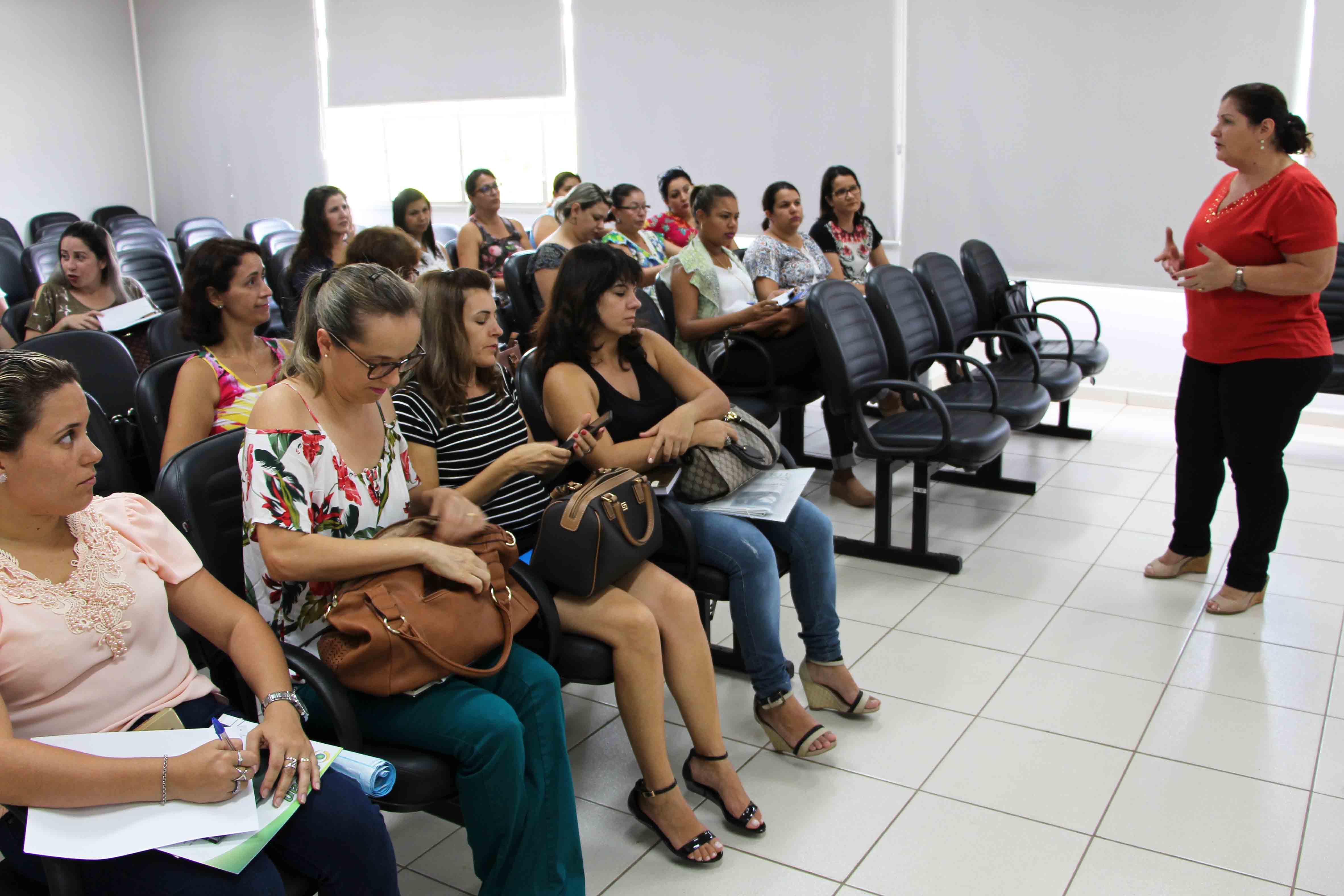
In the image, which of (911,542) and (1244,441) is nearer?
(1244,441)

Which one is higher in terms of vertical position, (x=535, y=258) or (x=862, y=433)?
(x=535, y=258)

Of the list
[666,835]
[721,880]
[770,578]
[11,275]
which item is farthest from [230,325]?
[11,275]

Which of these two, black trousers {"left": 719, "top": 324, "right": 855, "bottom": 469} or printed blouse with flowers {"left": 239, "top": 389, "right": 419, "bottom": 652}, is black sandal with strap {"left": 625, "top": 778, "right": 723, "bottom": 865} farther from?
black trousers {"left": 719, "top": 324, "right": 855, "bottom": 469}

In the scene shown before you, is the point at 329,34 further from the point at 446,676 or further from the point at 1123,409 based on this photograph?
the point at 446,676

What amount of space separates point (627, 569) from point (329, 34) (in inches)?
322

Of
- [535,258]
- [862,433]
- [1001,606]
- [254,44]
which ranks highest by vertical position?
[254,44]

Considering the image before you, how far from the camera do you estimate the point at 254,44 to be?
9273 mm

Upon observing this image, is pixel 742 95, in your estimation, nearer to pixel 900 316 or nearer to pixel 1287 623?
pixel 900 316

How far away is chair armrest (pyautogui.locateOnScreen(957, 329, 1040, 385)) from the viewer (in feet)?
14.0

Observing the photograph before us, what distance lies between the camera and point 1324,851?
2.15 m

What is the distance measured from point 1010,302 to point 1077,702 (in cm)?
269

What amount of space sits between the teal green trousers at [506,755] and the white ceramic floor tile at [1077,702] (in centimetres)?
130

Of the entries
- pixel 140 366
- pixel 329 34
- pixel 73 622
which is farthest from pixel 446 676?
pixel 329 34

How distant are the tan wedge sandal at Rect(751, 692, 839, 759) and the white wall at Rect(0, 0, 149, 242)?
8.96 m
